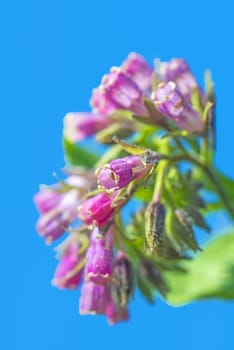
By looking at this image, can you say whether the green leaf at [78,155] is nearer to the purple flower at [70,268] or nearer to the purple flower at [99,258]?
the purple flower at [70,268]

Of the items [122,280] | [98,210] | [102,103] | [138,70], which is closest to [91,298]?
[122,280]

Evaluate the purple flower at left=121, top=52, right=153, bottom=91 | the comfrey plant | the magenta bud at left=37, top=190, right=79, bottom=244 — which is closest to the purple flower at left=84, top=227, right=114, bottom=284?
the comfrey plant

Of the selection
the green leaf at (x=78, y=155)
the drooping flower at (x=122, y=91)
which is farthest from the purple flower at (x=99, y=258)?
the green leaf at (x=78, y=155)

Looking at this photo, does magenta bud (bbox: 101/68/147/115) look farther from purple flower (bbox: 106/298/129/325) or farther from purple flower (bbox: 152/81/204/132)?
purple flower (bbox: 106/298/129/325)

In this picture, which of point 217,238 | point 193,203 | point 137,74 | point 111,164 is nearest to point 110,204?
point 111,164

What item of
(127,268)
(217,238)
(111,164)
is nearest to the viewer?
(111,164)

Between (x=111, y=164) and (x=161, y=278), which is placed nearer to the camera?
(x=111, y=164)

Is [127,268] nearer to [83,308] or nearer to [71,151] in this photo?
[83,308]
